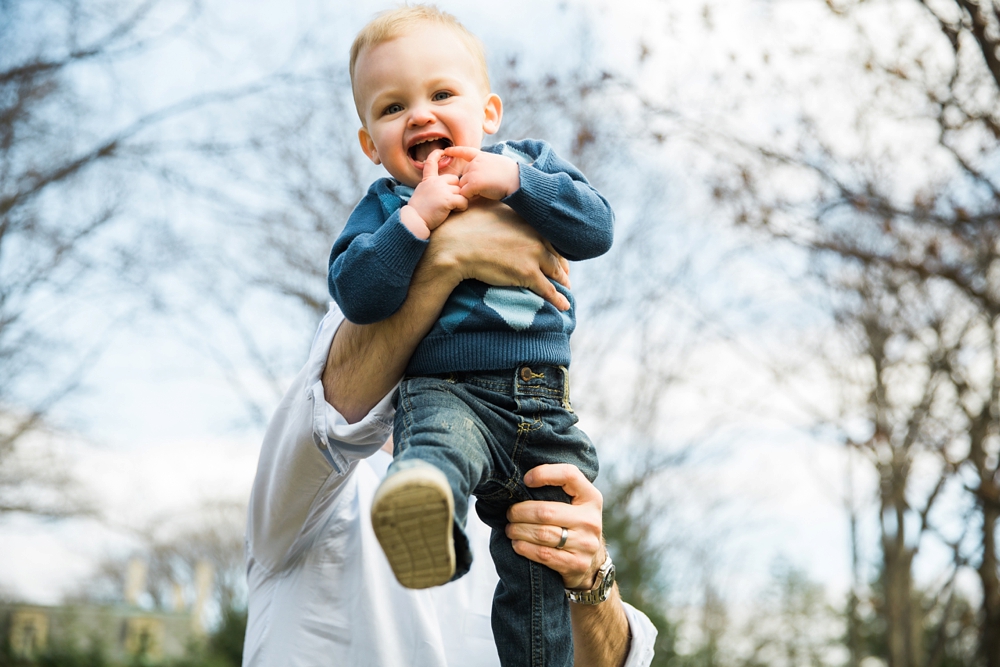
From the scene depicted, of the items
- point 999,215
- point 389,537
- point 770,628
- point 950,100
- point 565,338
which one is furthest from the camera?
point 770,628

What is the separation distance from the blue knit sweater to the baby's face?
13 centimetres

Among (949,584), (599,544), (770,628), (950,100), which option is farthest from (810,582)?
(599,544)

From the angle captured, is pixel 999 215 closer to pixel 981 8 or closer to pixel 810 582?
pixel 981 8

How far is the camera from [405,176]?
6.91 ft

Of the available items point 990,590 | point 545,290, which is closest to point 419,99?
point 545,290

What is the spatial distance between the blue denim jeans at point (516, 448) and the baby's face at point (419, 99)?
0.55 metres

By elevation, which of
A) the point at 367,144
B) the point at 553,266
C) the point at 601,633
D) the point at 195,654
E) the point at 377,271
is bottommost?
the point at 195,654

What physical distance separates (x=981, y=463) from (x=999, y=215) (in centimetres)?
374

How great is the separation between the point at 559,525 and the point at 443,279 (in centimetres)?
62

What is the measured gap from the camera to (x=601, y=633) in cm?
238

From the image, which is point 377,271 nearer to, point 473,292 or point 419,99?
point 473,292

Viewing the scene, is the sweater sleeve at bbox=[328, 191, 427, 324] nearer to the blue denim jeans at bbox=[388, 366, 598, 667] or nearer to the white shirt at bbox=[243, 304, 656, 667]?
the blue denim jeans at bbox=[388, 366, 598, 667]

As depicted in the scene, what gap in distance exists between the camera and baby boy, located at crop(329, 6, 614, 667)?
185cm

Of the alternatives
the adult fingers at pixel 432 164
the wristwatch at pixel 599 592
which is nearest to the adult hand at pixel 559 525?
the wristwatch at pixel 599 592
